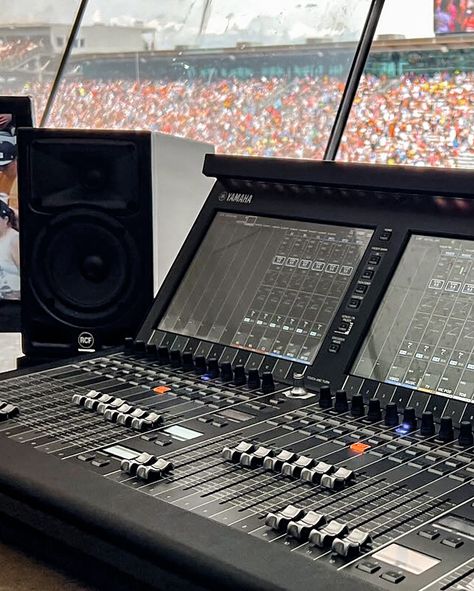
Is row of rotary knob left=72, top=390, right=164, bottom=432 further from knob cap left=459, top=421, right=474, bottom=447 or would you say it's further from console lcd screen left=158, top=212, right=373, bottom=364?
knob cap left=459, top=421, right=474, bottom=447

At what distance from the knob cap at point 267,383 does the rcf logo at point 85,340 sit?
0.62 metres

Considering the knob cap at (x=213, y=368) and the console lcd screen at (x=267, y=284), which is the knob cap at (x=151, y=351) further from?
the knob cap at (x=213, y=368)

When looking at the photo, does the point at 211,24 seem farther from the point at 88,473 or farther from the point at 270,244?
the point at 88,473

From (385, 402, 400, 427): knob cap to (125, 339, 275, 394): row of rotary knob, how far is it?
0.25 metres

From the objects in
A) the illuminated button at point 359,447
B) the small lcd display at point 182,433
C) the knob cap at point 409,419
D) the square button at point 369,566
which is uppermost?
the knob cap at point 409,419

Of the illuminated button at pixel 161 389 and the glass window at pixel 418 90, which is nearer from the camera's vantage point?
the illuminated button at pixel 161 389

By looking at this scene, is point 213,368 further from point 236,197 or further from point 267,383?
point 236,197

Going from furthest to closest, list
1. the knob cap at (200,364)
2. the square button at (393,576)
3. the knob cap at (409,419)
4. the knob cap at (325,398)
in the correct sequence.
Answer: the knob cap at (200,364), the knob cap at (325,398), the knob cap at (409,419), the square button at (393,576)

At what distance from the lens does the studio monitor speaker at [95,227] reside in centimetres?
215

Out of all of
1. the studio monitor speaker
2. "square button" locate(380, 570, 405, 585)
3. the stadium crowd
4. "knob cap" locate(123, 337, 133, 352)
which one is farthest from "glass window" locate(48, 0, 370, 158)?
"square button" locate(380, 570, 405, 585)

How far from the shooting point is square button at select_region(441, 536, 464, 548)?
1070 millimetres

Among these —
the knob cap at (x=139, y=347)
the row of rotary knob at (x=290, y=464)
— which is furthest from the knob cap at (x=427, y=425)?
the knob cap at (x=139, y=347)

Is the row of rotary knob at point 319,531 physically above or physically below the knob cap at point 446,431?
below

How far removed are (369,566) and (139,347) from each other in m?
1.00
